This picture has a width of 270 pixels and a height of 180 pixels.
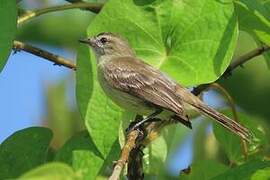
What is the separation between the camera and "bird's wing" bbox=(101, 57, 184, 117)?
13.8ft

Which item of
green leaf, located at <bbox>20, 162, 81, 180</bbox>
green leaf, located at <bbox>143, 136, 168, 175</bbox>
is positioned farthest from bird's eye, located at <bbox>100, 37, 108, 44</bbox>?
green leaf, located at <bbox>20, 162, 81, 180</bbox>

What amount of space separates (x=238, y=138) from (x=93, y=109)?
3.18ft

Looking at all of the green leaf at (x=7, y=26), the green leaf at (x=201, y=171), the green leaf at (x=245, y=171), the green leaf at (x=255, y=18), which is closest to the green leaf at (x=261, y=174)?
the green leaf at (x=245, y=171)

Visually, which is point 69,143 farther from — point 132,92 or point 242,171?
point 132,92

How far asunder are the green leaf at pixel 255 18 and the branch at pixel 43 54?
0.94 meters

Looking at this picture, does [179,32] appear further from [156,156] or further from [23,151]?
[23,151]

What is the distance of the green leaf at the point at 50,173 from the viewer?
149 cm

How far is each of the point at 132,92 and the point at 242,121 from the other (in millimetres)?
920

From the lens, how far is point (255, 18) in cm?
312

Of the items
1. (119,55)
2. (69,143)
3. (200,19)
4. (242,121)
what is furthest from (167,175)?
(119,55)

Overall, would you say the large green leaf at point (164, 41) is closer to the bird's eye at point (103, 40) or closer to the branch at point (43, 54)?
the branch at point (43, 54)

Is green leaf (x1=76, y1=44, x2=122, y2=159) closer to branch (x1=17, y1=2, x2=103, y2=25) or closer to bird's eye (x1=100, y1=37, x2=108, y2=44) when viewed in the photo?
branch (x1=17, y1=2, x2=103, y2=25)

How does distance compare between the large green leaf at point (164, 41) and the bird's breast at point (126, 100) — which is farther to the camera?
the bird's breast at point (126, 100)

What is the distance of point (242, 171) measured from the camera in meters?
2.80
